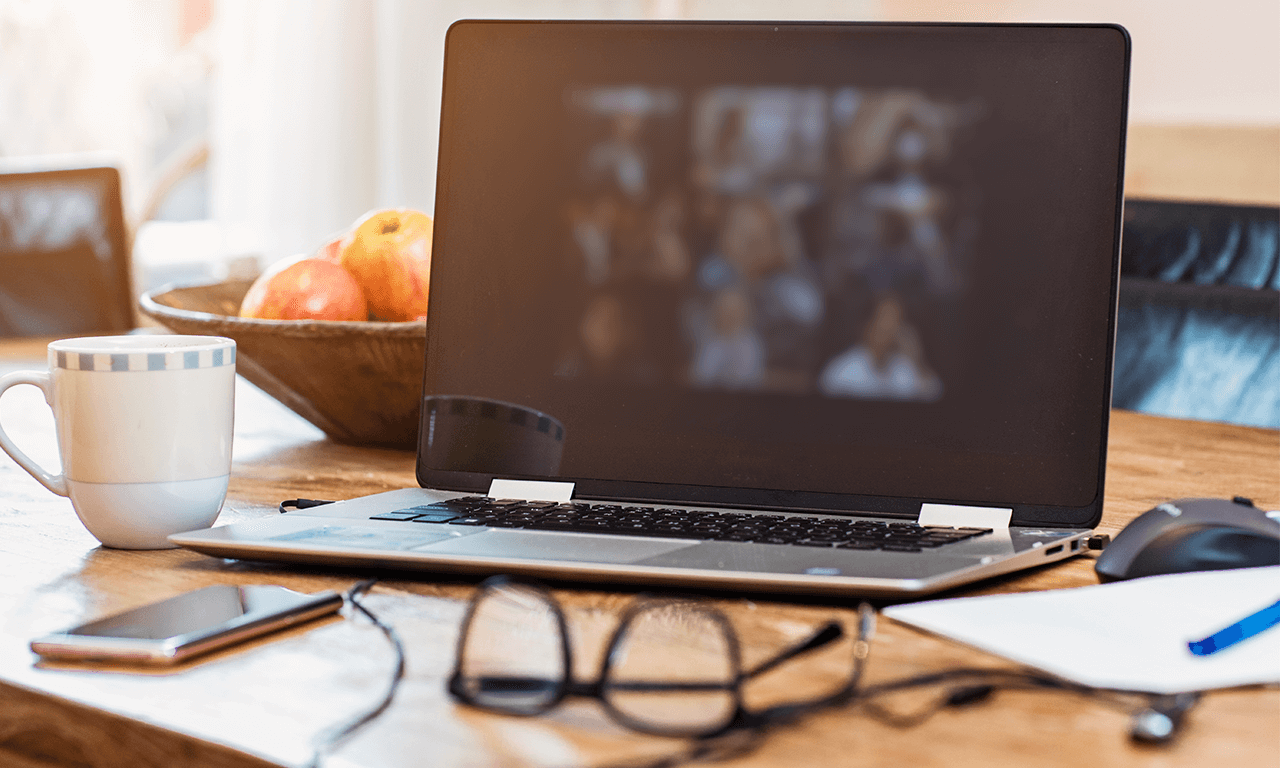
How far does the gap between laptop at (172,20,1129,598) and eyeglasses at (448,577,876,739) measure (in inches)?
4.1

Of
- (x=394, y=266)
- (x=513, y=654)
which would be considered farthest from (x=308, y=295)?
(x=513, y=654)

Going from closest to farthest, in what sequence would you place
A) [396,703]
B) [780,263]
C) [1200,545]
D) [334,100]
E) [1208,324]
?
[396,703] < [1200,545] < [780,263] < [1208,324] < [334,100]

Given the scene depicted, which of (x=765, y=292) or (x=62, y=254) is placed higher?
(x=765, y=292)

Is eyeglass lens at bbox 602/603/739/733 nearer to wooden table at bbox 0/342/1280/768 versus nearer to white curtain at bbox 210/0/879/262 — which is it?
wooden table at bbox 0/342/1280/768

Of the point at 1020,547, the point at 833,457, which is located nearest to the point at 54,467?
the point at 833,457

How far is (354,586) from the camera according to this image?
585mm

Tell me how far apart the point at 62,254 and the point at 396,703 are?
1692 mm

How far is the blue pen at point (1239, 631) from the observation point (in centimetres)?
49

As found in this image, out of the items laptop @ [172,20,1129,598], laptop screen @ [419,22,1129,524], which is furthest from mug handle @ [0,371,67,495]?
laptop screen @ [419,22,1129,524]

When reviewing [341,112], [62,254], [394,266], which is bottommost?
[62,254]

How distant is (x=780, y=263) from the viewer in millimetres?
721

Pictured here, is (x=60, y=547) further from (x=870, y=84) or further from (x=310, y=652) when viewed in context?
(x=870, y=84)

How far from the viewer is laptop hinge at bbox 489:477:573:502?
751mm

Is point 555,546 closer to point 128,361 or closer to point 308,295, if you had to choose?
point 128,361
